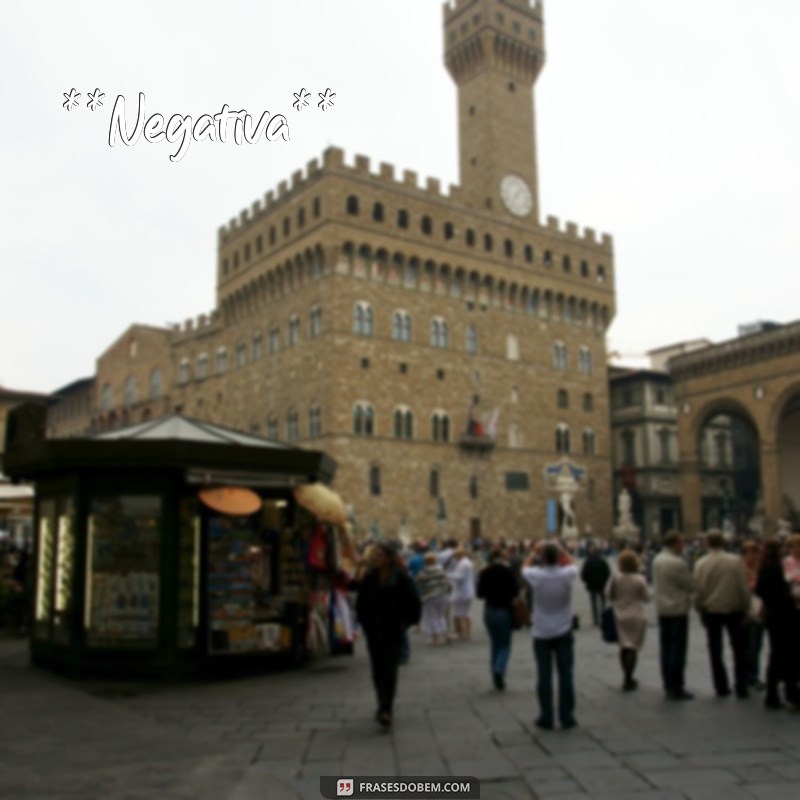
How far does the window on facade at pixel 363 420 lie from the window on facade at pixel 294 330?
4.77m

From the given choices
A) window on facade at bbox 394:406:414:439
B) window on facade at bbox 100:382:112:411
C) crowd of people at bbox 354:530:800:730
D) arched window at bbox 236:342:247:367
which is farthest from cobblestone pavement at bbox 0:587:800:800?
window on facade at bbox 100:382:112:411

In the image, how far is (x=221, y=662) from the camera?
31.8 feet

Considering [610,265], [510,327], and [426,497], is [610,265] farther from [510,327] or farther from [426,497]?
[426,497]

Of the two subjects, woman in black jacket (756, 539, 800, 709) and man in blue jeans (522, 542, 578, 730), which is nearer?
man in blue jeans (522, 542, 578, 730)

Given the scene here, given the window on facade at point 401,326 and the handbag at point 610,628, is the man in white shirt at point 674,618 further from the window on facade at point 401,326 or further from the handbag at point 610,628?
the window on facade at point 401,326

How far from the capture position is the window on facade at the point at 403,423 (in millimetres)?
38344

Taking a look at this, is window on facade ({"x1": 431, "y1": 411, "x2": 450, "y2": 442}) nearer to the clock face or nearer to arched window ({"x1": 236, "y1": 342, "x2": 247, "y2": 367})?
arched window ({"x1": 236, "y1": 342, "x2": 247, "y2": 367})

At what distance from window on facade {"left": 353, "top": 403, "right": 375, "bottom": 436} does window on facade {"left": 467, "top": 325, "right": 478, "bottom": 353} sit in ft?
22.8

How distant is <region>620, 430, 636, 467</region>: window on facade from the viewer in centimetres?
5041

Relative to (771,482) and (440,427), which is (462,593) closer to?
(440,427)

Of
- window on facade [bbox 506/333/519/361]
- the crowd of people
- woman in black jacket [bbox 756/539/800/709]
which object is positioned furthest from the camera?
window on facade [bbox 506/333/519/361]

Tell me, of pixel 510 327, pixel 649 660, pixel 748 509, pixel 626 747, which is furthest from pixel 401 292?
pixel 626 747

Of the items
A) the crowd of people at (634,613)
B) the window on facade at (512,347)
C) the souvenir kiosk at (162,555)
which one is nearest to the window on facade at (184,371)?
the window on facade at (512,347)

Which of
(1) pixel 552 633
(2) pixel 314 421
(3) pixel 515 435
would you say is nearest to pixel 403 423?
(2) pixel 314 421
